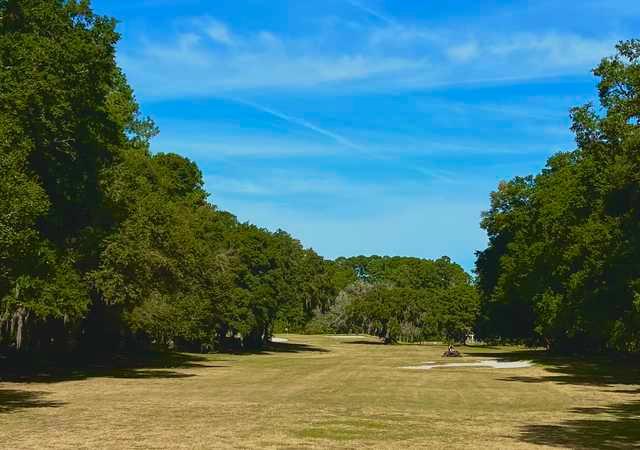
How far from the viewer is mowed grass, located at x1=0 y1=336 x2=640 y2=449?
56.0 feet

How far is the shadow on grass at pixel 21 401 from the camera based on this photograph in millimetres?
23297

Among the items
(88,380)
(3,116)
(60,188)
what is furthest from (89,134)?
(88,380)

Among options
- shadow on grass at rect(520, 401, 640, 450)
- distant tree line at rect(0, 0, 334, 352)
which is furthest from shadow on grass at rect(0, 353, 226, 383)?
shadow on grass at rect(520, 401, 640, 450)

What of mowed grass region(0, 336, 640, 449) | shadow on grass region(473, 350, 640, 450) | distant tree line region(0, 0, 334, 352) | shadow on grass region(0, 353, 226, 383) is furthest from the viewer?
shadow on grass region(0, 353, 226, 383)

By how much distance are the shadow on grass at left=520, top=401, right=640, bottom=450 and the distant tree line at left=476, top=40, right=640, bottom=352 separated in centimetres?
1250

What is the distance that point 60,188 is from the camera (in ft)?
113

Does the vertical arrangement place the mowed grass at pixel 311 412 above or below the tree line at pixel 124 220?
below

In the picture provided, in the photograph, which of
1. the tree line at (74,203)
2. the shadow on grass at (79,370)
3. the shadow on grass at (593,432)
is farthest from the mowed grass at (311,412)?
the tree line at (74,203)

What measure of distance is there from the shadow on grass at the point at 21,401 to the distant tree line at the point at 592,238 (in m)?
24.3

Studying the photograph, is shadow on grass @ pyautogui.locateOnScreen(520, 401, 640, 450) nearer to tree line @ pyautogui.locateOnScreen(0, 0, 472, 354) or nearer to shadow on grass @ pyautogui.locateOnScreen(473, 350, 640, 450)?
shadow on grass @ pyautogui.locateOnScreen(473, 350, 640, 450)

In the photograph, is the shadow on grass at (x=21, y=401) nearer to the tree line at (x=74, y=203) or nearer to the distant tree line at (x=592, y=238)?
the tree line at (x=74, y=203)

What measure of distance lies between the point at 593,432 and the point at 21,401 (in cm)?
1699

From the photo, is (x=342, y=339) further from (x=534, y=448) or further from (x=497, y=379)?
(x=534, y=448)

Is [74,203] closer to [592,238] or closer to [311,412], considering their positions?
[311,412]
